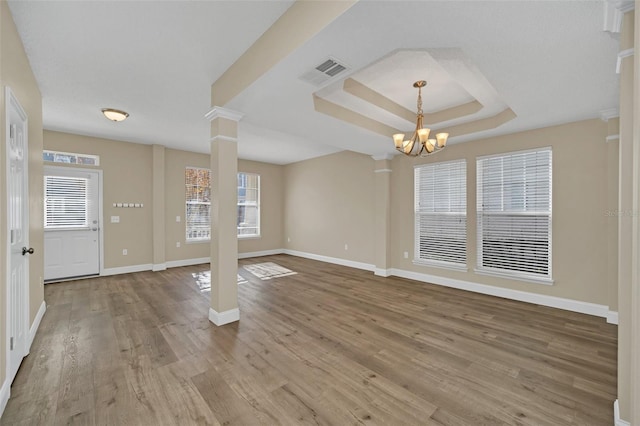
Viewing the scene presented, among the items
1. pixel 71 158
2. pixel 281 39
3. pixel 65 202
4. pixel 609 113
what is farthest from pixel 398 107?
pixel 65 202

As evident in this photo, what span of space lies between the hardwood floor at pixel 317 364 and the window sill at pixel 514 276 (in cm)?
39

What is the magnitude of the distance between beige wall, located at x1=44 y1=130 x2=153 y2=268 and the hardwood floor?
66.0 inches

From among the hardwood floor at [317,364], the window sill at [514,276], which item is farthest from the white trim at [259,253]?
the window sill at [514,276]

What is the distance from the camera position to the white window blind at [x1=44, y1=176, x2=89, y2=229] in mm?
4844

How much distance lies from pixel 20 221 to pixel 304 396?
9.20 ft

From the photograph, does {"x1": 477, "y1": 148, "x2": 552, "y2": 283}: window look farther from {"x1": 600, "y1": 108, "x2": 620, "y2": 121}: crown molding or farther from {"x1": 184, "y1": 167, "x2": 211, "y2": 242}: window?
{"x1": 184, "y1": 167, "x2": 211, "y2": 242}: window

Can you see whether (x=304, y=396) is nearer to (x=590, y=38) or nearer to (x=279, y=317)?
(x=279, y=317)

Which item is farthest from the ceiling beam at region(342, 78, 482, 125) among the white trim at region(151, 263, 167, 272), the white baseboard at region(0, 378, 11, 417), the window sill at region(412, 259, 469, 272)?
the white trim at region(151, 263, 167, 272)

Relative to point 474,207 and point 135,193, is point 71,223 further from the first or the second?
point 474,207

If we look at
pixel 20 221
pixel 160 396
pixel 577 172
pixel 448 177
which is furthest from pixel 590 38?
pixel 20 221

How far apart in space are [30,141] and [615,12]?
15.6 feet

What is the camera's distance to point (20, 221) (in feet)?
7.77

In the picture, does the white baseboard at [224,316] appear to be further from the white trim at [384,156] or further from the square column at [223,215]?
the white trim at [384,156]

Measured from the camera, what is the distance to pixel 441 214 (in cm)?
495
